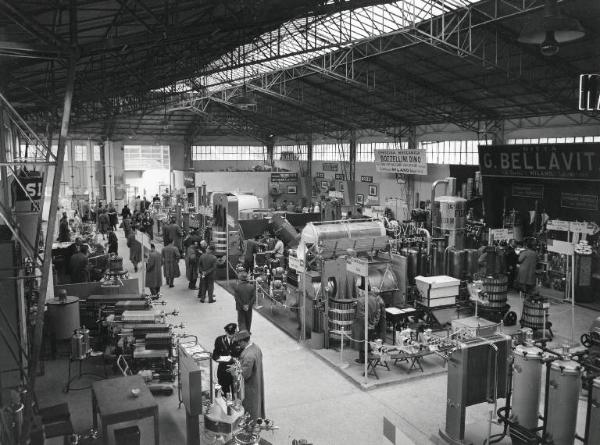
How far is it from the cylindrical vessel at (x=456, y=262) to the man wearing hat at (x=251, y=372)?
890 centimetres

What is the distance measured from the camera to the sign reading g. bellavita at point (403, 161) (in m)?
15.8

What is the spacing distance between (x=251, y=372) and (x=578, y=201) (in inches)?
583

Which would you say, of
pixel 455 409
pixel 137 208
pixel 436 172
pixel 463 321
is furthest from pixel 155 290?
pixel 137 208

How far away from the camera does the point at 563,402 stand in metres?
6.64

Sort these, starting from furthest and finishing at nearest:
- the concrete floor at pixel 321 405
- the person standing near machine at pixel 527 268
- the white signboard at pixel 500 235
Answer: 1. the white signboard at pixel 500 235
2. the person standing near machine at pixel 527 268
3. the concrete floor at pixel 321 405

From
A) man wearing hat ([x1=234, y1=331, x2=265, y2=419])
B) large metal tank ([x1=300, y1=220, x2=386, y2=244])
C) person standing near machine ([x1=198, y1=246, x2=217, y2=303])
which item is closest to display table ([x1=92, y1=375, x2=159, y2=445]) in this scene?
man wearing hat ([x1=234, y1=331, x2=265, y2=419])

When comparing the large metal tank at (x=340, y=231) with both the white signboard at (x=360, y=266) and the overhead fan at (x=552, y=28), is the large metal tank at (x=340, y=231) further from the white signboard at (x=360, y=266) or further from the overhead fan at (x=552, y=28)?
the overhead fan at (x=552, y=28)

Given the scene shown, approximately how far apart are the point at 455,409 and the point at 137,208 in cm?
2859

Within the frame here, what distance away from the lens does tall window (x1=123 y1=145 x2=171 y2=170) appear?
43219 mm

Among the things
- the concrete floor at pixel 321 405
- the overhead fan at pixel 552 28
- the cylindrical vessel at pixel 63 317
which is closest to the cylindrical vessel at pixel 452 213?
the concrete floor at pixel 321 405

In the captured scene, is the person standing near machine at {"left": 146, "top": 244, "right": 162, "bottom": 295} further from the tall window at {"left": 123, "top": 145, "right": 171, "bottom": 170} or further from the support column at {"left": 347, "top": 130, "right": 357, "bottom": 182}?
the tall window at {"left": 123, "top": 145, "right": 171, "bottom": 170}

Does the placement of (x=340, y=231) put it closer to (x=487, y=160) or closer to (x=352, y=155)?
(x=487, y=160)

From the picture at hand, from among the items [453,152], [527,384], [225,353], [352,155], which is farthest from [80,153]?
[527,384]

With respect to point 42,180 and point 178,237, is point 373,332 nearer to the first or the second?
point 42,180
